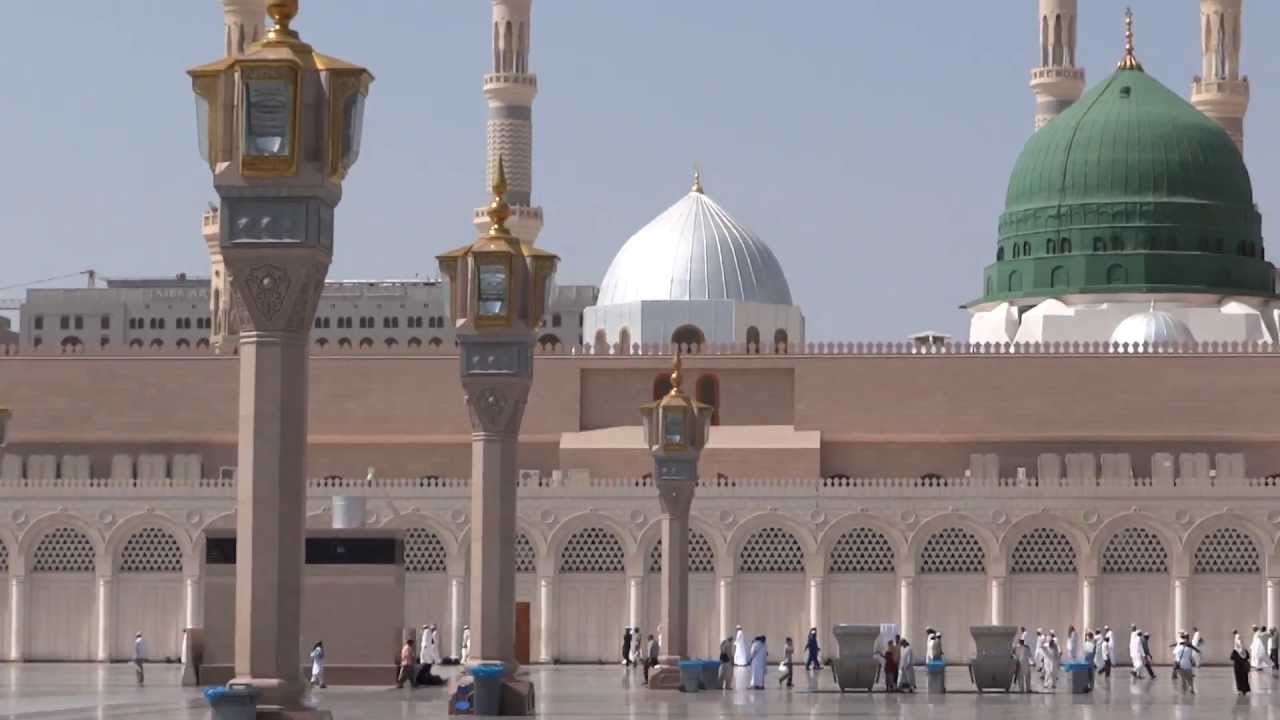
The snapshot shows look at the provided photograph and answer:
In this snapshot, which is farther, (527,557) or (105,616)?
(527,557)

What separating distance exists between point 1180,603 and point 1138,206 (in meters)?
13.9

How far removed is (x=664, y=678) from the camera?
2930 centimetres

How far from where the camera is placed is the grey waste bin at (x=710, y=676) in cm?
3014

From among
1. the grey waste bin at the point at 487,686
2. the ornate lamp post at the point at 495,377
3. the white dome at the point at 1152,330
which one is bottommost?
the grey waste bin at the point at 487,686

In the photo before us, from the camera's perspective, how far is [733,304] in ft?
156

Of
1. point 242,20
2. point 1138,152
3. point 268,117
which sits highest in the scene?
point 242,20

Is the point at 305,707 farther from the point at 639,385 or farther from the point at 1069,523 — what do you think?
the point at 639,385

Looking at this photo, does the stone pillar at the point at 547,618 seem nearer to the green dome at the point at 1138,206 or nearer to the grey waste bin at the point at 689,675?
the grey waste bin at the point at 689,675

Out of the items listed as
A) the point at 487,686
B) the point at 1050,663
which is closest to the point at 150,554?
the point at 1050,663

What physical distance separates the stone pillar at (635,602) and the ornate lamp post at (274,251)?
2656 centimetres

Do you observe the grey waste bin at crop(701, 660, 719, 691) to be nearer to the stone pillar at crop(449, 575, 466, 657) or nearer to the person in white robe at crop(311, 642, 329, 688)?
the person in white robe at crop(311, 642, 329, 688)

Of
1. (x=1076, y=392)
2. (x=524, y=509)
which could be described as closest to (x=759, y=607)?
(x=524, y=509)

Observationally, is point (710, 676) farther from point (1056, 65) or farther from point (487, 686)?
point (1056, 65)

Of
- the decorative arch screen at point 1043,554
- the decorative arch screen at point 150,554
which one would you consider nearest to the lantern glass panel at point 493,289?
the decorative arch screen at point 1043,554
